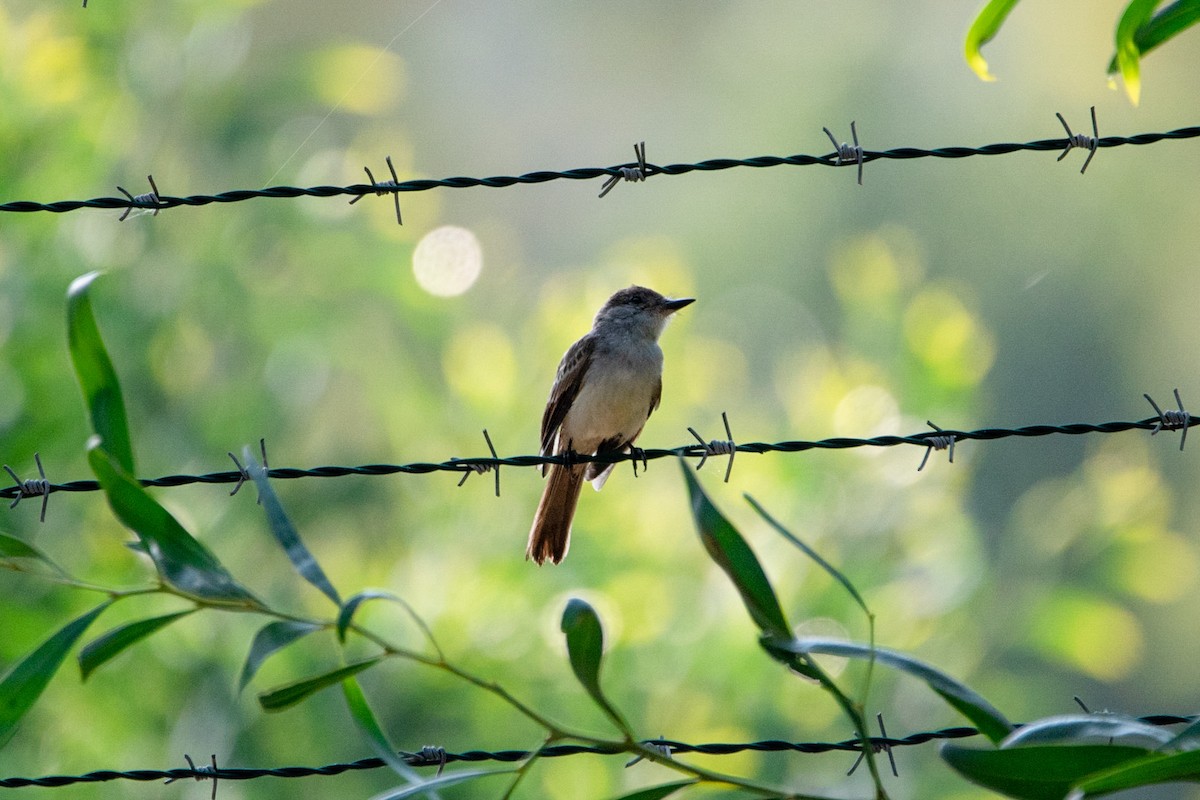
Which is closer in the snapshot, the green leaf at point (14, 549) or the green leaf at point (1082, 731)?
the green leaf at point (1082, 731)

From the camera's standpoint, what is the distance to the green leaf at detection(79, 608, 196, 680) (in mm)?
2258

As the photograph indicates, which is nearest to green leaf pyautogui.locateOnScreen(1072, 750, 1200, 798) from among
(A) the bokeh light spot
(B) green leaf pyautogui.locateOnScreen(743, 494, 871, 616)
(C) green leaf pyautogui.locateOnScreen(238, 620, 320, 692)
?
(B) green leaf pyautogui.locateOnScreen(743, 494, 871, 616)

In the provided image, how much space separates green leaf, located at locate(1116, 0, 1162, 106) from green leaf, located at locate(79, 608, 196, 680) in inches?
82.5

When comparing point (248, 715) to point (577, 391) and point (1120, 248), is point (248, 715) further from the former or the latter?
point (1120, 248)

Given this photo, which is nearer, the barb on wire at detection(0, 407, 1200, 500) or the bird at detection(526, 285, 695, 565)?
the barb on wire at detection(0, 407, 1200, 500)

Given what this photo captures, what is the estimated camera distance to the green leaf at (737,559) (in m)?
2.27

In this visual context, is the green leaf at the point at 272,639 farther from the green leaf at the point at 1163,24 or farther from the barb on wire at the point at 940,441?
the green leaf at the point at 1163,24

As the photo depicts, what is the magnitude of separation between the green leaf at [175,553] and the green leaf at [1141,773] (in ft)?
4.79

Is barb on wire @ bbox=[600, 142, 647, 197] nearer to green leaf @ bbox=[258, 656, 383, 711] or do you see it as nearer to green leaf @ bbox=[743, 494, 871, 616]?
green leaf @ bbox=[743, 494, 871, 616]

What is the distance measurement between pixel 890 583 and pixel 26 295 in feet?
23.7

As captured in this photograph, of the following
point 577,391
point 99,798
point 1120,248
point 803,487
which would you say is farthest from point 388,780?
point 1120,248

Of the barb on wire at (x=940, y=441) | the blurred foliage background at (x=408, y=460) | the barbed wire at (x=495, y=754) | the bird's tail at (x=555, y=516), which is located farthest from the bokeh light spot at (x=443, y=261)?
the barbed wire at (x=495, y=754)

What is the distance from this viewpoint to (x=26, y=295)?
9.71m

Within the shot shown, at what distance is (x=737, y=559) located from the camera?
7.52 feet
